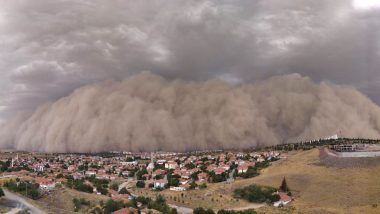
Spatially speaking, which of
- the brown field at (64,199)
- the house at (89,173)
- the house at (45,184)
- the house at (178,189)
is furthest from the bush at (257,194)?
the house at (89,173)

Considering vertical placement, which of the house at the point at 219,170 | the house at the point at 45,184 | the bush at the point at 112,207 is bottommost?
the bush at the point at 112,207

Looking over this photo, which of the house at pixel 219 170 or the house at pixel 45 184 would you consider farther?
the house at pixel 219 170

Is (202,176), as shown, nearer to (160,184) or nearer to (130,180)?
(160,184)

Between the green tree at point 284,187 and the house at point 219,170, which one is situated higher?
the house at point 219,170

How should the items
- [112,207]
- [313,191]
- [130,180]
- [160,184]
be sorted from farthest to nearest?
1. [130,180]
2. [160,184]
3. [313,191]
4. [112,207]

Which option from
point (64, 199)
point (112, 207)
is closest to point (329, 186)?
point (112, 207)

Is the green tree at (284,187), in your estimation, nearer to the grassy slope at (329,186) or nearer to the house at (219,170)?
the grassy slope at (329,186)

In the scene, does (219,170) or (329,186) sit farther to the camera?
(219,170)

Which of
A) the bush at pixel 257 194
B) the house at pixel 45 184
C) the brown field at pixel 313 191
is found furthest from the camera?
the house at pixel 45 184

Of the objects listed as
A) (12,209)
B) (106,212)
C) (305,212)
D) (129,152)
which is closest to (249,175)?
(305,212)
